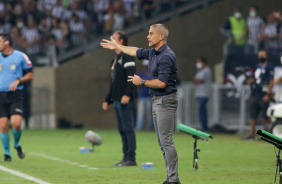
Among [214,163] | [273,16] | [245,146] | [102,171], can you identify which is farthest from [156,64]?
[273,16]

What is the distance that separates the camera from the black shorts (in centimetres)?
1388

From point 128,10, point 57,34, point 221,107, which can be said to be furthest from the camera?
point 128,10

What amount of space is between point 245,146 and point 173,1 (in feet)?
34.1

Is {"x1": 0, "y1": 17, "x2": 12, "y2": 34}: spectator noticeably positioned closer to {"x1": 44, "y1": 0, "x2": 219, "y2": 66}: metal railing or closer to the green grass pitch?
{"x1": 44, "y1": 0, "x2": 219, "y2": 66}: metal railing

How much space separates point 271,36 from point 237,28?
125cm

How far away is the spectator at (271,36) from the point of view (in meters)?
24.4

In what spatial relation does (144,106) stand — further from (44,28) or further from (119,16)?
(44,28)

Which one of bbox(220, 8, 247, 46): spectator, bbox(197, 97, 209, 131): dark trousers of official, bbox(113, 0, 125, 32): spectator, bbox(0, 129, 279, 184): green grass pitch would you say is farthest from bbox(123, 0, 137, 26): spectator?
bbox(0, 129, 279, 184): green grass pitch

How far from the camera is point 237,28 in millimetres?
25078

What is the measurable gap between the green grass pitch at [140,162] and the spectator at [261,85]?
35.5 inches

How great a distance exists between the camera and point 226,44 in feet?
83.4

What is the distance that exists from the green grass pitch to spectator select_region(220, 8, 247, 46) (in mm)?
4733

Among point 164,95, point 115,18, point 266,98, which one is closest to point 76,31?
point 115,18

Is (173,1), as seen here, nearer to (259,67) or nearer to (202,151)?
(259,67)
